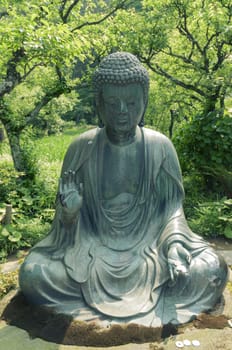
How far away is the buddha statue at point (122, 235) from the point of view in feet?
12.0

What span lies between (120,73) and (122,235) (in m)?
1.49

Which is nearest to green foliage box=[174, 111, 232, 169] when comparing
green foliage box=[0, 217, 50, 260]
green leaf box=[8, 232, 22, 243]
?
green foliage box=[0, 217, 50, 260]

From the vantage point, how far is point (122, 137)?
4082mm

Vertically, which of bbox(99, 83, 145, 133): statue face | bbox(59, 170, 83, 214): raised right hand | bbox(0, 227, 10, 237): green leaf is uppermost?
bbox(99, 83, 145, 133): statue face

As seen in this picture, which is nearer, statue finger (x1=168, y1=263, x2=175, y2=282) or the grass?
statue finger (x1=168, y1=263, x2=175, y2=282)

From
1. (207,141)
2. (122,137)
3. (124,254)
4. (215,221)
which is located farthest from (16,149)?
(124,254)

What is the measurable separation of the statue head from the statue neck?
462 millimetres

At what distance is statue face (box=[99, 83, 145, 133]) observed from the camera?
371 cm

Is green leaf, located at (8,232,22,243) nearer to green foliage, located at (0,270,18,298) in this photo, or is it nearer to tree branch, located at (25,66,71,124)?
green foliage, located at (0,270,18,298)

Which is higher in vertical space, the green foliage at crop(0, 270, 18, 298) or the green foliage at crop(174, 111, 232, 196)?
the green foliage at crop(174, 111, 232, 196)

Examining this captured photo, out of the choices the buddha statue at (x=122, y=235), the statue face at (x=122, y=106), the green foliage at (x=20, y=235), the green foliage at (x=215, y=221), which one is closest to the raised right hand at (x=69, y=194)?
the buddha statue at (x=122, y=235)

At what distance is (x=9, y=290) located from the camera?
171 inches

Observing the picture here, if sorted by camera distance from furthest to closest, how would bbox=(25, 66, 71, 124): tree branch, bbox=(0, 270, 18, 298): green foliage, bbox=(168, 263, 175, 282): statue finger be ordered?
bbox=(25, 66, 71, 124): tree branch → bbox=(0, 270, 18, 298): green foliage → bbox=(168, 263, 175, 282): statue finger

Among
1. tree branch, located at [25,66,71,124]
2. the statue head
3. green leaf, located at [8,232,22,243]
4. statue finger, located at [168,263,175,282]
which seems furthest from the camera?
tree branch, located at [25,66,71,124]
